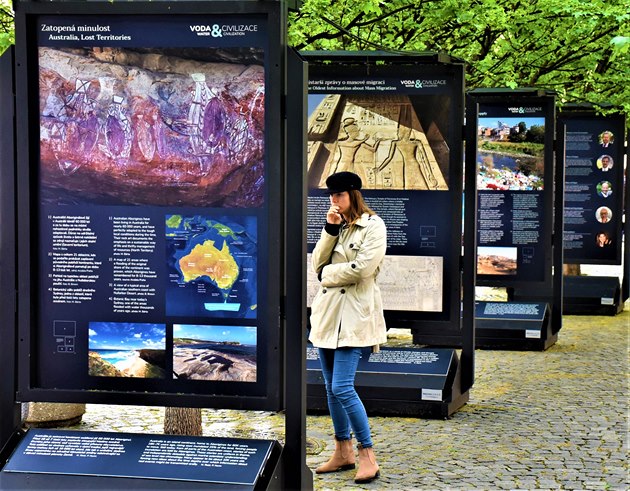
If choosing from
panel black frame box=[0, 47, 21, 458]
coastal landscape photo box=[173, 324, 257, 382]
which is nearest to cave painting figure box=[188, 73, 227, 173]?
coastal landscape photo box=[173, 324, 257, 382]

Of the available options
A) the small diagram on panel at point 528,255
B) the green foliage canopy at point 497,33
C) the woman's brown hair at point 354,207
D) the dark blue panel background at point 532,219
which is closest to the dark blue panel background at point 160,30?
the woman's brown hair at point 354,207

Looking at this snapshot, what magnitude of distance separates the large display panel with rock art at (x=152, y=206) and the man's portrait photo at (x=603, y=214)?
1613 cm

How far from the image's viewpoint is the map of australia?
6.57 metres

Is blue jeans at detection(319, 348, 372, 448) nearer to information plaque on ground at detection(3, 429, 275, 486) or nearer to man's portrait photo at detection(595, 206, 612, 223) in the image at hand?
information plaque on ground at detection(3, 429, 275, 486)

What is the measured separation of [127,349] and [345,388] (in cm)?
232

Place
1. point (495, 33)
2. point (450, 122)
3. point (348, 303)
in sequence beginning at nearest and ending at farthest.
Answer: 1. point (348, 303)
2. point (450, 122)
3. point (495, 33)

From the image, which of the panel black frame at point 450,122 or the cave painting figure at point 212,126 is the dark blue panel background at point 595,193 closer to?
A: the panel black frame at point 450,122

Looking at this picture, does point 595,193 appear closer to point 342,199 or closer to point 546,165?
point 546,165

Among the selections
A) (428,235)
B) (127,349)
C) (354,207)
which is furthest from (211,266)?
(428,235)

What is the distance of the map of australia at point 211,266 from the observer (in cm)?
657

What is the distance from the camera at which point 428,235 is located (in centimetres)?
1172

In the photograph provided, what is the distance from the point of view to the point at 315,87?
38.2 feet

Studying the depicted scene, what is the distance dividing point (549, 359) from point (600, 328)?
4.20 meters

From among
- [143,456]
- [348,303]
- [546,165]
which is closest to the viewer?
[143,456]
